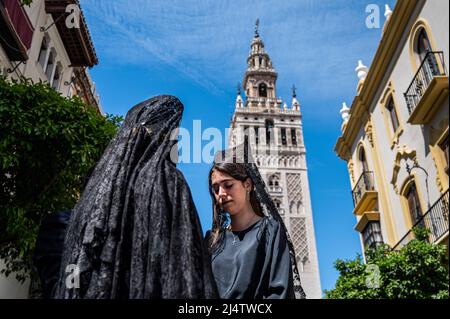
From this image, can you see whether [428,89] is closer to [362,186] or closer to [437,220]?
[437,220]

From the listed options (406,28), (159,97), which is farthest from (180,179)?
(406,28)

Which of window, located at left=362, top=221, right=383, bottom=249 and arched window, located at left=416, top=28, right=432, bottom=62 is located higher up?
arched window, located at left=416, top=28, right=432, bottom=62

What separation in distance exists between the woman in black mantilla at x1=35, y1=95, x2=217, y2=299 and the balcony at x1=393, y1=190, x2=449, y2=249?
956 centimetres

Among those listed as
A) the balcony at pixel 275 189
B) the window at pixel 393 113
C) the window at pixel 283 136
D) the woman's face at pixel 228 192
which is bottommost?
the woman's face at pixel 228 192

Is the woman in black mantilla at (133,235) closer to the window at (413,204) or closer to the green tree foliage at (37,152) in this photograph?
the green tree foliage at (37,152)

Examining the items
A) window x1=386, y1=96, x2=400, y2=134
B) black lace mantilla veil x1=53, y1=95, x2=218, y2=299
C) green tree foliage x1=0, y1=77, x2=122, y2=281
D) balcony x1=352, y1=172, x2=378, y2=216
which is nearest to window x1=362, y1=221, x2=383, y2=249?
balcony x1=352, y1=172, x2=378, y2=216

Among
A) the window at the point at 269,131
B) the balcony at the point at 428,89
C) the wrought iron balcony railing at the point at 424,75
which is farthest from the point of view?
the window at the point at 269,131

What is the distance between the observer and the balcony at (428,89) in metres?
9.62

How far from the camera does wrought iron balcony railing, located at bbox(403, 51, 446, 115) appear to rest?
10.2 m

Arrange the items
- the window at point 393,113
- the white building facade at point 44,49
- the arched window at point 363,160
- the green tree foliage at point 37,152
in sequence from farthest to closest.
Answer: the arched window at point 363,160, the window at point 393,113, the white building facade at point 44,49, the green tree foliage at point 37,152

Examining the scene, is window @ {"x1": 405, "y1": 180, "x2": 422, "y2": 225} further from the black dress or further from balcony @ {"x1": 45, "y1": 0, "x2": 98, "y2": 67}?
balcony @ {"x1": 45, "y1": 0, "x2": 98, "y2": 67}

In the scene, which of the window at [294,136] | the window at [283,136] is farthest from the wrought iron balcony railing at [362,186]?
the window at [294,136]

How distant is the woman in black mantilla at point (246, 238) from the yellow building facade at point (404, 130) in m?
8.44
